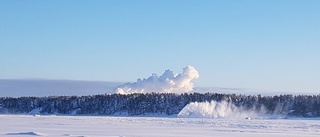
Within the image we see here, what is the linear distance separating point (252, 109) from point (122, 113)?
3277 cm

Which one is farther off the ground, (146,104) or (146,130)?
(146,104)

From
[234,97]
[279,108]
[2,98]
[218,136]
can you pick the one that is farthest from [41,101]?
[218,136]

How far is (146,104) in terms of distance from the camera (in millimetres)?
147875

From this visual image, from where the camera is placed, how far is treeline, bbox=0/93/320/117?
131000 mm

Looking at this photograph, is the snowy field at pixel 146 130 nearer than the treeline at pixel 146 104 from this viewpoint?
Yes

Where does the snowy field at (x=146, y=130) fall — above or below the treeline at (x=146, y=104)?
below

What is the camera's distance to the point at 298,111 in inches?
4951

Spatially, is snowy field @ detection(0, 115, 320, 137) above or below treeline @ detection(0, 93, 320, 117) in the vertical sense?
below

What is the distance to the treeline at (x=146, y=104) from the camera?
131000mm

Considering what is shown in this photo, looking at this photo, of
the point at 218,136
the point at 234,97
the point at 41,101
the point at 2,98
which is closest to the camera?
the point at 218,136

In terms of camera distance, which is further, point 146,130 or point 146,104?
point 146,104

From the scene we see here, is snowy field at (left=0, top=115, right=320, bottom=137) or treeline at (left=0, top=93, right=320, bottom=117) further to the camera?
treeline at (left=0, top=93, right=320, bottom=117)

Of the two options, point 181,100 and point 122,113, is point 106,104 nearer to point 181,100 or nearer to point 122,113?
point 122,113

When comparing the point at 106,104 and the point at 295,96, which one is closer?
the point at 295,96
